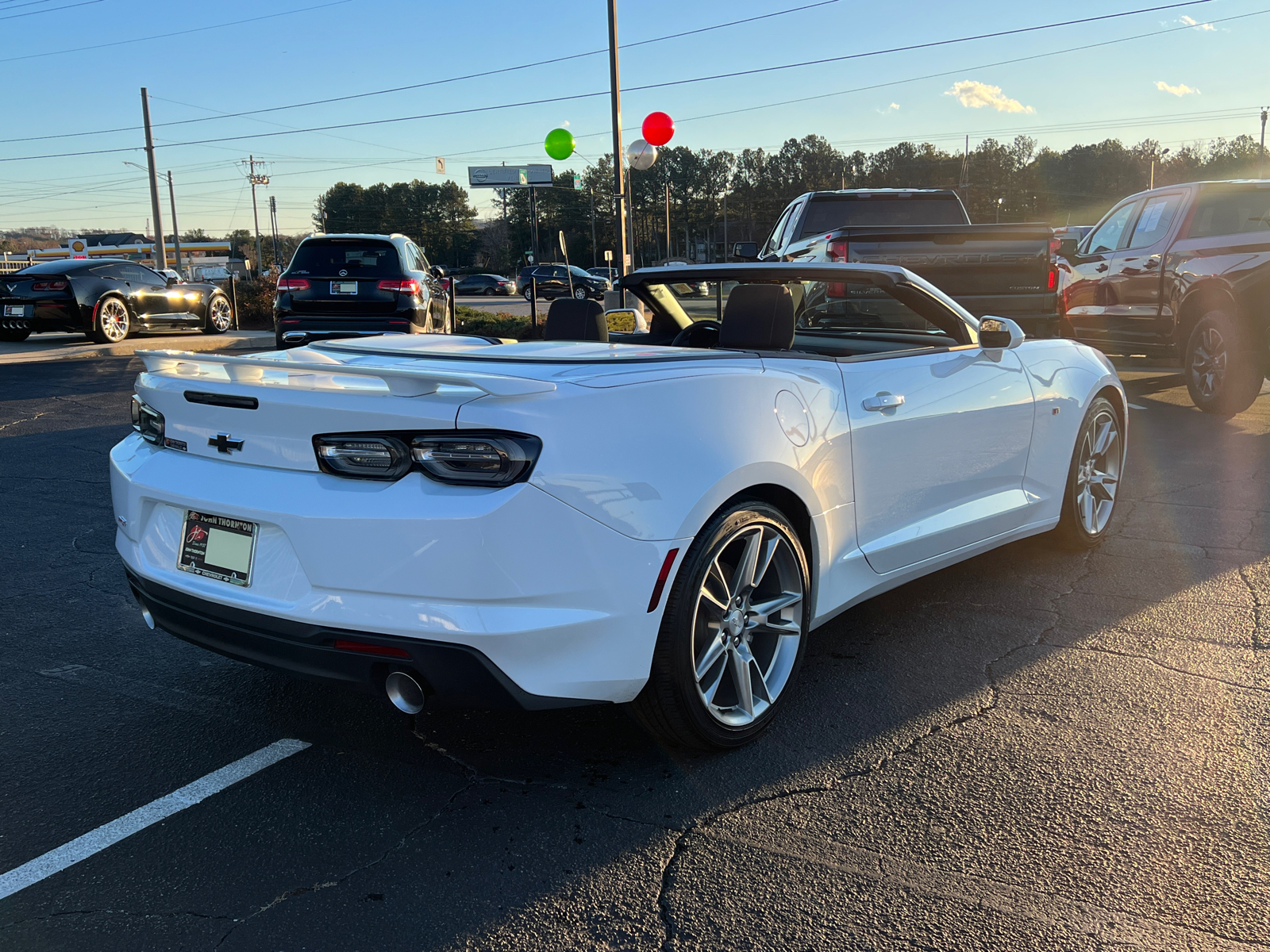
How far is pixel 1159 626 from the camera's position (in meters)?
4.14

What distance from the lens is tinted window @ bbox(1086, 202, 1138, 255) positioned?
10.5 metres

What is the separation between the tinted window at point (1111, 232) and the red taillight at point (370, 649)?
9.91 meters

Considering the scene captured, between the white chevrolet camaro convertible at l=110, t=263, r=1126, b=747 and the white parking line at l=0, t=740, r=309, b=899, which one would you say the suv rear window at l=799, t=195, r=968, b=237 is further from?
the white parking line at l=0, t=740, r=309, b=899

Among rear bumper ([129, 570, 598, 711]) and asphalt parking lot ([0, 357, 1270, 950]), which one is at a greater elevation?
rear bumper ([129, 570, 598, 711])

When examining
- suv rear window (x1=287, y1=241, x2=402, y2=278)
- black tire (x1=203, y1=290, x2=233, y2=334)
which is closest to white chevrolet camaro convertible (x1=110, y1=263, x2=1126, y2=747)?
suv rear window (x1=287, y1=241, x2=402, y2=278)

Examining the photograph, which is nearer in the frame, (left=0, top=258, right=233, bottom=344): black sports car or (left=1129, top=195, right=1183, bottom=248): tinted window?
(left=1129, top=195, right=1183, bottom=248): tinted window

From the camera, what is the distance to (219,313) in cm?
1980

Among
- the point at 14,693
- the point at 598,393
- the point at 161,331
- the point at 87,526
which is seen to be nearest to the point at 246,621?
the point at 598,393

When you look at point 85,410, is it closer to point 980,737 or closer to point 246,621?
point 246,621

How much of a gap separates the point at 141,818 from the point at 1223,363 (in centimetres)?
910

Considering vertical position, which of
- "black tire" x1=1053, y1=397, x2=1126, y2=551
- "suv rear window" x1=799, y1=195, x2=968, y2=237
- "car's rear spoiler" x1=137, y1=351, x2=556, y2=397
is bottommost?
"black tire" x1=1053, y1=397, x2=1126, y2=551

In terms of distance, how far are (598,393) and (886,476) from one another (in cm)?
138

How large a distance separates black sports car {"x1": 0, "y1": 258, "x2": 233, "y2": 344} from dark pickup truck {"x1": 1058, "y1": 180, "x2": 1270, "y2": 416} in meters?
14.6

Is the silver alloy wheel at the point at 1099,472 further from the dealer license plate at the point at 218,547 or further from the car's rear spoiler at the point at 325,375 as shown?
the dealer license plate at the point at 218,547
